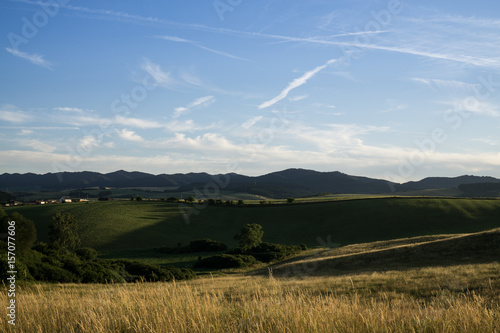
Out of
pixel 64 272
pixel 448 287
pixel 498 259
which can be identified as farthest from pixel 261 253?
pixel 448 287

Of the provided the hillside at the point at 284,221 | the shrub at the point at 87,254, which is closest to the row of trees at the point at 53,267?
the shrub at the point at 87,254

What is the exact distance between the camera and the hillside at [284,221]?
79312 mm

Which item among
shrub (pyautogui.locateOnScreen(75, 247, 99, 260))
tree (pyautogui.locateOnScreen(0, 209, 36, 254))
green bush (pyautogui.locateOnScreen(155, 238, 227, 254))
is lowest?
green bush (pyautogui.locateOnScreen(155, 238, 227, 254))

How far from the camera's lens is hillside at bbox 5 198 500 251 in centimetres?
7931

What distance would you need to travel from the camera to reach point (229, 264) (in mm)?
52594

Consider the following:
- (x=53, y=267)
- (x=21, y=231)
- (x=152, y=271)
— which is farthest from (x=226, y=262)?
(x=21, y=231)

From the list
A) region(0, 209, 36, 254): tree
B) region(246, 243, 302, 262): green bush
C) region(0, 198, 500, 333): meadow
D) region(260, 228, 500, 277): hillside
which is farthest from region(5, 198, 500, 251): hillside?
region(0, 209, 36, 254): tree

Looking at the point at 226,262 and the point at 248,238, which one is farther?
the point at 248,238

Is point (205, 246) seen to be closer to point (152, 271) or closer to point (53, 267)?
point (152, 271)

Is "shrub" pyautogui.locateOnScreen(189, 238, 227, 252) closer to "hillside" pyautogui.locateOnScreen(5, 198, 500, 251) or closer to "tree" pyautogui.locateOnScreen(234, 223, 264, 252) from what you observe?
"tree" pyautogui.locateOnScreen(234, 223, 264, 252)

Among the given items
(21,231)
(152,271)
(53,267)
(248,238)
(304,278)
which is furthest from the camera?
(248,238)

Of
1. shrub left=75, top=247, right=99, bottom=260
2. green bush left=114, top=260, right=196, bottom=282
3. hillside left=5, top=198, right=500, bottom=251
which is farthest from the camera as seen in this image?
hillside left=5, top=198, right=500, bottom=251

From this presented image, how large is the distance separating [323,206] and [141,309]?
101594 mm

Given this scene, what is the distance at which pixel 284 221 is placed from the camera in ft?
321
